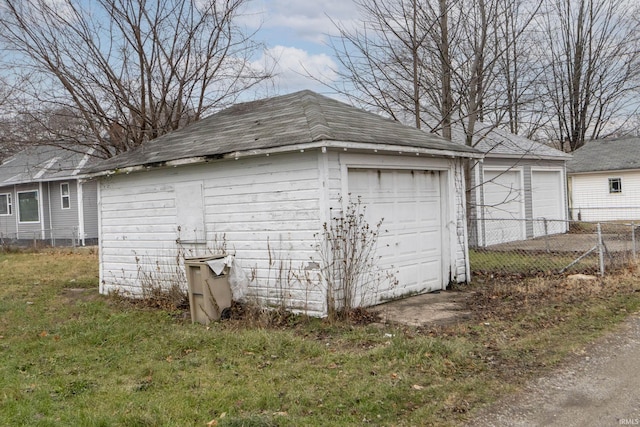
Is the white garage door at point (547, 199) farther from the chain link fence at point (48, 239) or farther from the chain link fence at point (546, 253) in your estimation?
the chain link fence at point (48, 239)

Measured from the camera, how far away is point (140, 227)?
397 inches

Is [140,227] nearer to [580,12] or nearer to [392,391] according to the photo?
[392,391]

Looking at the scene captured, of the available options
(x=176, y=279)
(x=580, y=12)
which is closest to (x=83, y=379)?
(x=176, y=279)

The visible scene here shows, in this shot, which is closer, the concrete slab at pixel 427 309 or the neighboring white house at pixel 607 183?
the concrete slab at pixel 427 309

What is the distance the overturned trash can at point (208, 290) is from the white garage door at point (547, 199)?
13.6 meters

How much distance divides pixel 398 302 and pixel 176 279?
3.77 m

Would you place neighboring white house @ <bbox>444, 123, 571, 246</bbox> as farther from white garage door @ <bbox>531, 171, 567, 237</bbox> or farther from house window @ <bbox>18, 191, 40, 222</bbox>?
house window @ <bbox>18, 191, 40, 222</bbox>

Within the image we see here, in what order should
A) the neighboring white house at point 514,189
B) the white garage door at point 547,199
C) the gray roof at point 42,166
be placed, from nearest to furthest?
the neighboring white house at point 514,189, the white garage door at point 547,199, the gray roof at point 42,166

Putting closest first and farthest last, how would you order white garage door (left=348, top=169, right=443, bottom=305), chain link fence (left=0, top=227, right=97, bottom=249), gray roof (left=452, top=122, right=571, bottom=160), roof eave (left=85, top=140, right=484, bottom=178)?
1. roof eave (left=85, top=140, right=484, bottom=178)
2. white garage door (left=348, top=169, right=443, bottom=305)
3. gray roof (left=452, top=122, right=571, bottom=160)
4. chain link fence (left=0, top=227, right=97, bottom=249)

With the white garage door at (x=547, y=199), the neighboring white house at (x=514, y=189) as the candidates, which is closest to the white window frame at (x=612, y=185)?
the neighboring white house at (x=514, y=189)

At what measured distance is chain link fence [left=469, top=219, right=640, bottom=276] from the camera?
10.8 meters

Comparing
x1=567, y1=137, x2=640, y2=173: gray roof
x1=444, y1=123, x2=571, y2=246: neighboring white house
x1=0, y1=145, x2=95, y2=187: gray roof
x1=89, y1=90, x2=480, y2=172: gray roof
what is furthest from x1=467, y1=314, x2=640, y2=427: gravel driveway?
x1=567, y1=137, x2=640, y2=173: gray roof

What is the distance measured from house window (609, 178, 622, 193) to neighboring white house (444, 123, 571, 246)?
8349 mm

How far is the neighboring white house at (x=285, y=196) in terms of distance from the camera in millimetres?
7730
